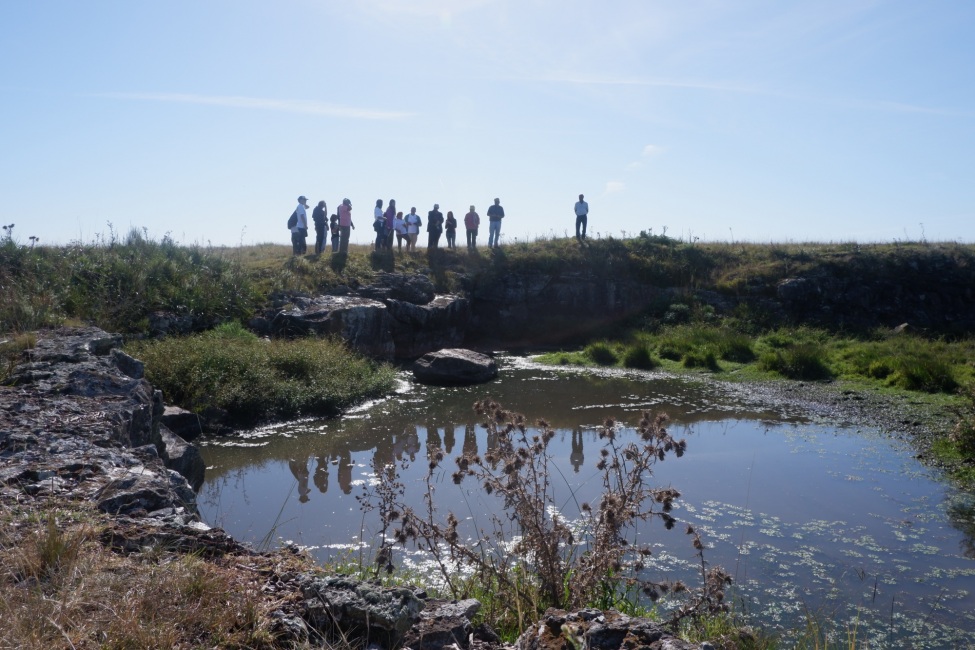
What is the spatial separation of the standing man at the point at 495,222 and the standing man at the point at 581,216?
2.71 m

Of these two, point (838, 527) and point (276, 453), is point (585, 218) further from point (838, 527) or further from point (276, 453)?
point (838, 527)

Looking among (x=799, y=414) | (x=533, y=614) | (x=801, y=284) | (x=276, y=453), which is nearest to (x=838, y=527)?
(x=533, y=614)

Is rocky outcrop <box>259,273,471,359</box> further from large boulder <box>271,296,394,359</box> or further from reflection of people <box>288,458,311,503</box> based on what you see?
reflection of people <box>288,458,311,503</box>

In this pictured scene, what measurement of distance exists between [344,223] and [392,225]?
5.72 feet

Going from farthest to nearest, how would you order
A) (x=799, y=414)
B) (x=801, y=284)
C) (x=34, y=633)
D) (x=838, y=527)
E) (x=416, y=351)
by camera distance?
1. (x=801, y=284)
2. (x=416, y=351)
3. (x=799, y=414)
4. (x=838, y=527)
5. (x=34, y=633)

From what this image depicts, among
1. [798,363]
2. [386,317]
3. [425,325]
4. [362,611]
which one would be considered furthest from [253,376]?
[798,363]

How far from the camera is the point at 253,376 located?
1254cm

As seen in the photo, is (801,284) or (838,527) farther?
(801,284)

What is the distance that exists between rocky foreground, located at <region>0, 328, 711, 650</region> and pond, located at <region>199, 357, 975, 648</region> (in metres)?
0.82

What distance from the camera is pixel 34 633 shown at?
264cm

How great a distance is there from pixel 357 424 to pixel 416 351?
300 inches

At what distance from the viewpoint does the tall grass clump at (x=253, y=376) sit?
11.8m

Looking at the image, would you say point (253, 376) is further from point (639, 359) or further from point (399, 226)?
point (399, 226)

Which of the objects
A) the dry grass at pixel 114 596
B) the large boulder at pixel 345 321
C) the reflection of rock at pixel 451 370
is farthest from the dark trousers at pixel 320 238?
the dry grass at pixel 114 596
